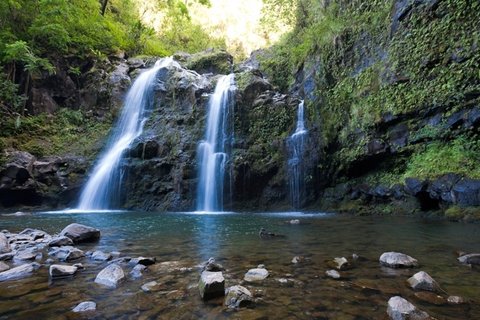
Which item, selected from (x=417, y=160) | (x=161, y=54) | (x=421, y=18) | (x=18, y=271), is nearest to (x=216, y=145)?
(x=417, y=160)

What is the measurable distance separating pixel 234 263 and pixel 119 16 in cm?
3062

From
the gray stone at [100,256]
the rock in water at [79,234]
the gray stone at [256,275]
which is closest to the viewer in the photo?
the gray stone at [256,275]

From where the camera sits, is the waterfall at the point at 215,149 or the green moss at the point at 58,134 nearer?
the waterfall at the point at 215,149

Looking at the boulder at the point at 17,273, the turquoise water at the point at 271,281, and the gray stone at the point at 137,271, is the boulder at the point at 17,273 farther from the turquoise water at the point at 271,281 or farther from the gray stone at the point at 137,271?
the gray stone at the point at 137,271

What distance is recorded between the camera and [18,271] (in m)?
4.17

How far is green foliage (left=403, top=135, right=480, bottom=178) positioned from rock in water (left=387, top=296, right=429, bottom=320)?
803 centimetres

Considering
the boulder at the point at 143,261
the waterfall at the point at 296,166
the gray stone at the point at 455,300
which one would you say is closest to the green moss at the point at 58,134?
the waterfall at the point at 296,166

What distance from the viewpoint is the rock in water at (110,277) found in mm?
3791

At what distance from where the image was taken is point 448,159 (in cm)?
1018

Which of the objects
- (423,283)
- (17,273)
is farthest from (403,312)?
(17,273)

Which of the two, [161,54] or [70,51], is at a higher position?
[161,54]

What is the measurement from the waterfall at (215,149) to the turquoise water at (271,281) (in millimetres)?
7473

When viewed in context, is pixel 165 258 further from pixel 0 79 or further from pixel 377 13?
pixel 0 79

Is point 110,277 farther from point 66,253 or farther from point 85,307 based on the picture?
point 66,253
